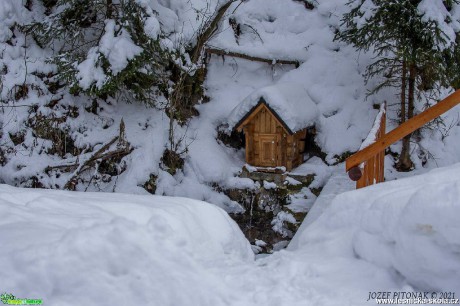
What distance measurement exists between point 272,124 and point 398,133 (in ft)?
14.7

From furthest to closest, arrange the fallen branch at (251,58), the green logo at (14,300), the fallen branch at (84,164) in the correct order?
the fallen branch at (251,58) < the fallen branch at (84,164) < the green logo at (14,300)

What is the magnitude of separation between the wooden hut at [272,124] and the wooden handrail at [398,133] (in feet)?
13.2

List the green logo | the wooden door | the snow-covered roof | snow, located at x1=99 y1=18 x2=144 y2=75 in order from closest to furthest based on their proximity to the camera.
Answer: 1. the green logo
2. the snow-covered roof
3. snow, located at x1=99 y1=18 x2=144 y2=75
4. the wooden door

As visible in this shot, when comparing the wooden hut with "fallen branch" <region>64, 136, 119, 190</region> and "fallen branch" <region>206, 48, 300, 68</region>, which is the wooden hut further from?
"fallen branch" <region>64, 136, 119, 190</region>

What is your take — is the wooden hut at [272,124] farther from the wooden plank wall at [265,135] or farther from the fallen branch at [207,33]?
the fallen branch at [207,33]

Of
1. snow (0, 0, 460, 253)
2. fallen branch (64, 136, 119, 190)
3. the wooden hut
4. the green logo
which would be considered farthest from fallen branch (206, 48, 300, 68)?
the green logo

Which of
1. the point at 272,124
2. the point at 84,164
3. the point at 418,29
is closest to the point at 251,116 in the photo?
the point at 272,124

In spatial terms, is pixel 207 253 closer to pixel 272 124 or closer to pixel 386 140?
pixel 386 140

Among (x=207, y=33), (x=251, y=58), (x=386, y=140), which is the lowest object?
(x=386, y=140)

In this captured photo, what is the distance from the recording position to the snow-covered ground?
91.8 inches

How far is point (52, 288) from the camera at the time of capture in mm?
2195

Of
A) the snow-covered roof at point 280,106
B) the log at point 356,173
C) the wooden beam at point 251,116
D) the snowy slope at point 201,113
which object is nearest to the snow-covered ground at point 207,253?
the log at point 356,173

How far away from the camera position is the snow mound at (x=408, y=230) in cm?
252

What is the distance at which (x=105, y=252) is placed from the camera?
254 cm
